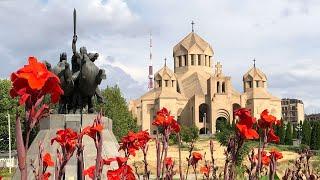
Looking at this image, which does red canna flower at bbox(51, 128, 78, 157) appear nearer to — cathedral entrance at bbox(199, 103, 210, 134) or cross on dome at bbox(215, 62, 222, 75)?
cathedral entrance at bbox(199, 103, 210, 134)

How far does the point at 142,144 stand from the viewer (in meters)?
4.07

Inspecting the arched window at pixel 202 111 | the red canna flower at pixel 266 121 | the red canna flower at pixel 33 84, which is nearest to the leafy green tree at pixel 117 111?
the arched window at pixel 202 111

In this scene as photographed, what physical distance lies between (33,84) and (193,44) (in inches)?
3348

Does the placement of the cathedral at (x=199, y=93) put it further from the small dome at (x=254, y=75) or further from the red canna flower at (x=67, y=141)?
the red canna flower at (x=67, y=141)

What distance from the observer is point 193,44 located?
86312mm

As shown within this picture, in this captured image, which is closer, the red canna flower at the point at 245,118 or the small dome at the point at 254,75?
the red canna flower at the point at 245,118

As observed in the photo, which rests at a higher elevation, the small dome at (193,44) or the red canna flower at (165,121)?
the small dome at (193,44)

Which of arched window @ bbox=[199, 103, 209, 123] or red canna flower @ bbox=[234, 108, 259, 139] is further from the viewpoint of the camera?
arched window @ bbox=[199, 103, 209, 123]

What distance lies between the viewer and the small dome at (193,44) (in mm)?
86438

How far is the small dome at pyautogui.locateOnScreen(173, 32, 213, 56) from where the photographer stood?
8644cm

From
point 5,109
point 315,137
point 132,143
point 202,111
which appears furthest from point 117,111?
point 132,143

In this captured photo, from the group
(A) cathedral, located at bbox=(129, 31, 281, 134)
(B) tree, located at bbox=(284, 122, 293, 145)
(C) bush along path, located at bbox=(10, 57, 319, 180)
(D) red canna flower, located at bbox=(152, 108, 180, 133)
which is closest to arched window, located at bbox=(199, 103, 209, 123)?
(A) cathedral, located at bbox=(129, 31, 281, 134)

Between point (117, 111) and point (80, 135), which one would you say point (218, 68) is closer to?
point (117, 111)

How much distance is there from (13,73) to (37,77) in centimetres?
10
